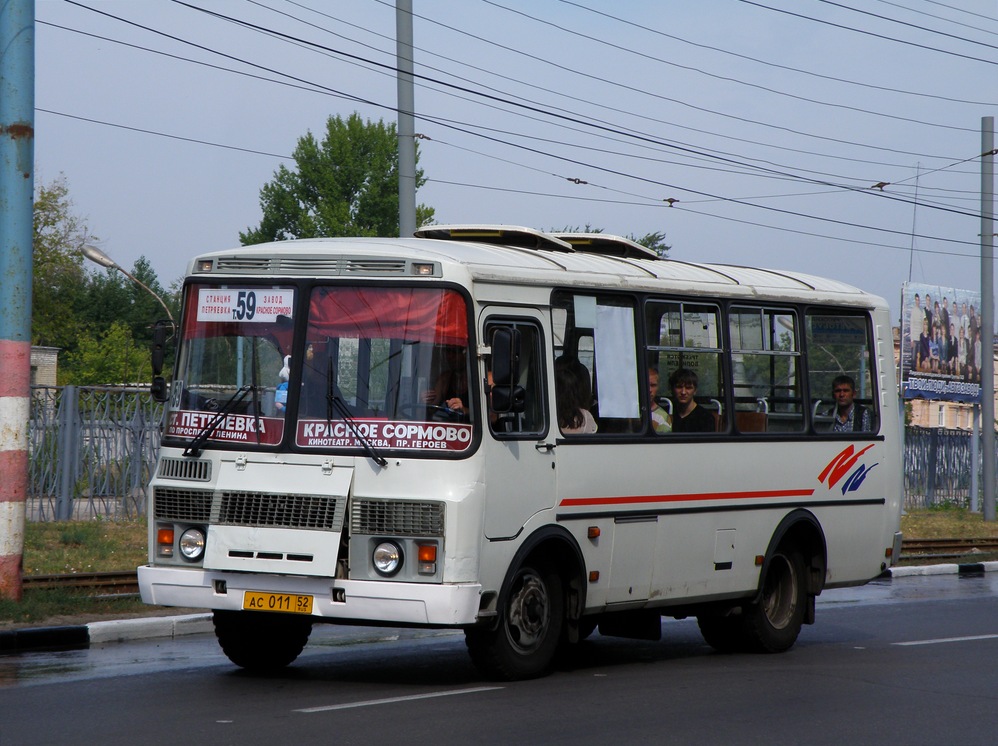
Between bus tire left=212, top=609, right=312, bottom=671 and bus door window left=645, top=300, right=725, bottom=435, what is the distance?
303 centimetres

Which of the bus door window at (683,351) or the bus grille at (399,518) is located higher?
the bus door window at (683,351)

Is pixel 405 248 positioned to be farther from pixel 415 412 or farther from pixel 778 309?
pixel 778 309

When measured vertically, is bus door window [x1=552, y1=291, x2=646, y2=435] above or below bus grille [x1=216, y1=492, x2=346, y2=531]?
above

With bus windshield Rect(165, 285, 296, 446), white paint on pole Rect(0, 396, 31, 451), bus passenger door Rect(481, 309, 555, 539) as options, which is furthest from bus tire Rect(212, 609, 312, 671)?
white paint on pole Rect(0, 396, 31, 451)

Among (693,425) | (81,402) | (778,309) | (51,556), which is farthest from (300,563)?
(81,402)

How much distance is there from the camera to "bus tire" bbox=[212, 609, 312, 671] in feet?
32.5

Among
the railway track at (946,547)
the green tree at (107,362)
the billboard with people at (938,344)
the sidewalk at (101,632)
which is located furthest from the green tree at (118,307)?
the sidewalk at (101,632)

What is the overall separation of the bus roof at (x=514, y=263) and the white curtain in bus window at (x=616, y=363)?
0.24m

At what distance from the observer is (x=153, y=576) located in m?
9.37

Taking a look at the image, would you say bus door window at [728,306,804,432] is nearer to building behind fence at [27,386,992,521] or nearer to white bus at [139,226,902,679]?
white bus at [139,226,902,679]

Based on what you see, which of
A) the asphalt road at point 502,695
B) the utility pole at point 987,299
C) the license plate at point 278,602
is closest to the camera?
the asphalt road at point 502,695

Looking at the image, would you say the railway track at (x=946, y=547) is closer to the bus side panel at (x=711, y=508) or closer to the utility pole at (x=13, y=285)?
the bus side panel at (x=711, y=508)

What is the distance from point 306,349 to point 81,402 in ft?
43.7

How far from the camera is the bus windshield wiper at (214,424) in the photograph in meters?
9.41
